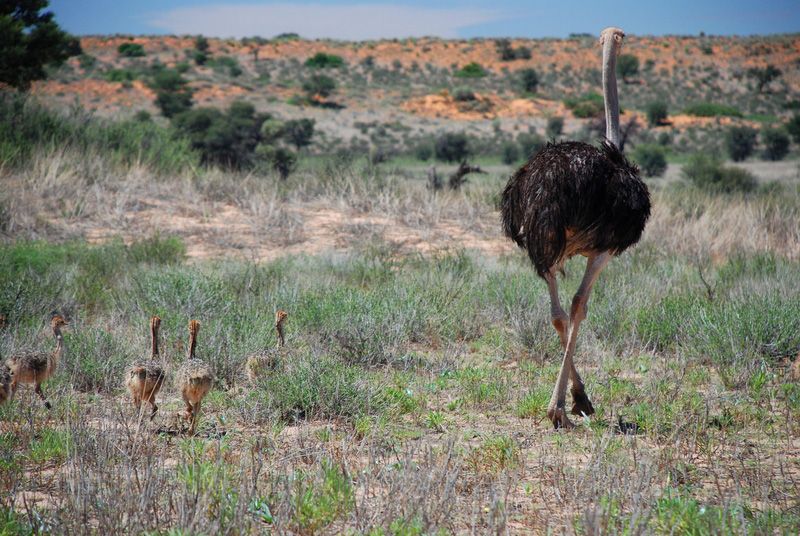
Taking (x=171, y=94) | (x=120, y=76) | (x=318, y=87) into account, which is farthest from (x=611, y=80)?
(x=120, y=76)

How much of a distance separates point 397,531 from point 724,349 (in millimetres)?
4321

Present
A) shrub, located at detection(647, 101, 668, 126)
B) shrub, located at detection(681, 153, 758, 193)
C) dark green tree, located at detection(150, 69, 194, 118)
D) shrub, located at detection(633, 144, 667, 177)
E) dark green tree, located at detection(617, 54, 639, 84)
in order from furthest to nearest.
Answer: dark green tree, located at detection(617, 54, 639, 84) < shrub, located at detection(647, 101, 668, 126) < dark green tree, located at detection(150, 69, 194, 118) < shrub, located at detection(633, 144, 667, 177) < shrub, located at detection(681, 153, 758, 193)

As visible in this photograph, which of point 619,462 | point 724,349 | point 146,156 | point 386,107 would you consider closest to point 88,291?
point 619,462

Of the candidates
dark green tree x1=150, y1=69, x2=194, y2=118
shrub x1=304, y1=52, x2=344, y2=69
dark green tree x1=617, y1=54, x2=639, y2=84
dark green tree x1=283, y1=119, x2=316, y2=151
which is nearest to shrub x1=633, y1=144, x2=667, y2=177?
dark green tree x1=283, y1=119, x2=316, y2=151

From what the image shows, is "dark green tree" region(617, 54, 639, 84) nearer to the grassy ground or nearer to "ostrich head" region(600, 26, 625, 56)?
the grassy ground

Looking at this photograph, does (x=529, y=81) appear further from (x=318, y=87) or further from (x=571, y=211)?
(x=571, y=211)

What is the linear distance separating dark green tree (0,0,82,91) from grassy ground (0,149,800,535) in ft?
21.9

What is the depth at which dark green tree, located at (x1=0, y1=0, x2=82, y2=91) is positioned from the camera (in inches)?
606

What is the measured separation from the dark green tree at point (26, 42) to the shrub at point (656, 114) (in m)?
39.0

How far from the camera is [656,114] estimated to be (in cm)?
4547

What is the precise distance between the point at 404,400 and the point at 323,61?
63.8m

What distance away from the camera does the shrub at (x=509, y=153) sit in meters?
32.6

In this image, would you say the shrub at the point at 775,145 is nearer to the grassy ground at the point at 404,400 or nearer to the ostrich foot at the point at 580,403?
the grassy ground at the point at 404,400

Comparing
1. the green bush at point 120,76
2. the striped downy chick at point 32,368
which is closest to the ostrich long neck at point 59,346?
the striped downy chick at point 32,368
